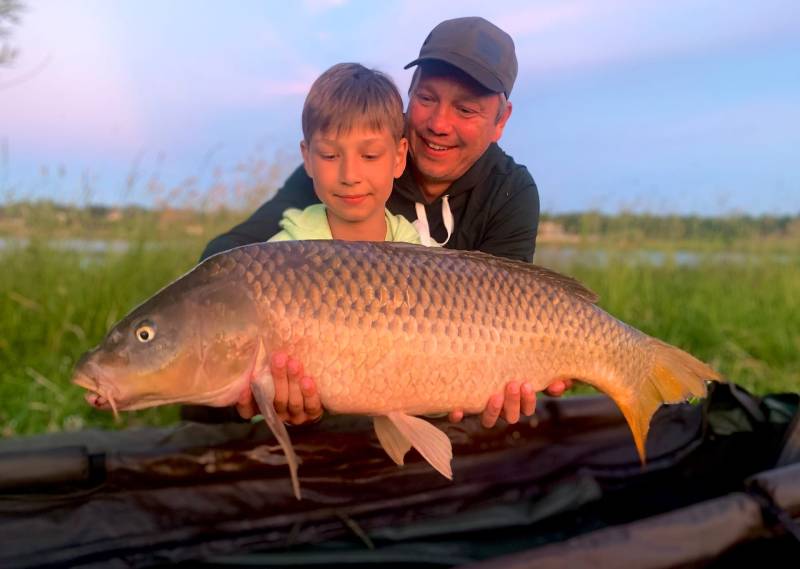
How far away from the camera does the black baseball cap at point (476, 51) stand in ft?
6.38

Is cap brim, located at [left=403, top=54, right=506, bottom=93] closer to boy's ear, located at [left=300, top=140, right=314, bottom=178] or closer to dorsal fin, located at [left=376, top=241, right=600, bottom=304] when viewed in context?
boy's ear, located at [left=300, top=140, right=314, bottom=178]

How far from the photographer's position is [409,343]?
133cm

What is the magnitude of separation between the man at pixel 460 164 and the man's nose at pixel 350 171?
0.35m

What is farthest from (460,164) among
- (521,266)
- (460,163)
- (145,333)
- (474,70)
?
(145,333)

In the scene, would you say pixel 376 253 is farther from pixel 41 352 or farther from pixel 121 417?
pixel 41 352

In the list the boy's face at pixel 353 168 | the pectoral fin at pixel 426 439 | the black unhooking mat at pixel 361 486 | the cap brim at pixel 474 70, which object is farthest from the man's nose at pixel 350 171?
the black unhooking mat at pixel 361 486

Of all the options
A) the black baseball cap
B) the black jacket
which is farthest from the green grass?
the black baseball cap

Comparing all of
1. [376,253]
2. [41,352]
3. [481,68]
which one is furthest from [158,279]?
[376,253]

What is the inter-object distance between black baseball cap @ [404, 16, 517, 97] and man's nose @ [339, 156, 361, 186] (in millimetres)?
444

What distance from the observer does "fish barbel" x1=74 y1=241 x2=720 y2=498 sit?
1.29m

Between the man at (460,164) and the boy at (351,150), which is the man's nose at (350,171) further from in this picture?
the man at (460,164)

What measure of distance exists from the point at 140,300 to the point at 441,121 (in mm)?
1781

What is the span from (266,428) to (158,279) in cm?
179

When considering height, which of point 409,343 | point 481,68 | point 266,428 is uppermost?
point 481,68
